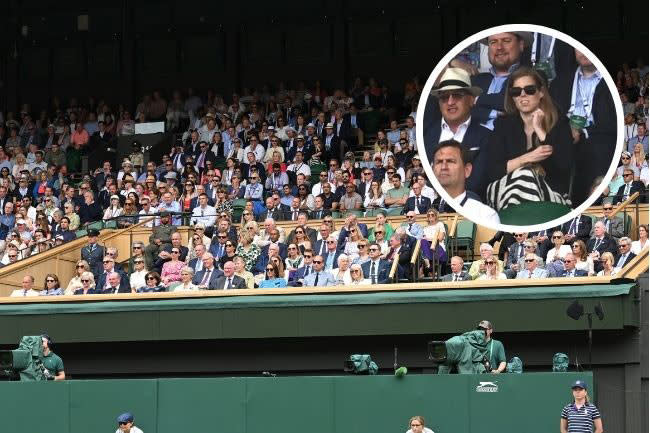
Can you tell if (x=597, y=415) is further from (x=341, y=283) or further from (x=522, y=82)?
(x=341, y=283)

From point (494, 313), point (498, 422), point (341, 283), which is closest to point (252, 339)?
point (341, 283)

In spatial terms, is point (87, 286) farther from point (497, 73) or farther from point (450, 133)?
point (497, 73)

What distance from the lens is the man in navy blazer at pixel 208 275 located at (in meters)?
22.6

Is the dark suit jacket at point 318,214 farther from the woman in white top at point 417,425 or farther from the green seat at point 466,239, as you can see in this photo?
the woman in white top at point 417,425

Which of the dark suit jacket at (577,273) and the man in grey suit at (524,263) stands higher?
the man in grey suit at (524,263)

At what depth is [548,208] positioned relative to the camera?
14.1m

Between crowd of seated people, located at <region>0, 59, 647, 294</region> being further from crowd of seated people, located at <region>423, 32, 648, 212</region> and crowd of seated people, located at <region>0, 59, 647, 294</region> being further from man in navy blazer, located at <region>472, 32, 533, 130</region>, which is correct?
man in navy blazer, located at <region>472, 32, 533, 130</region>

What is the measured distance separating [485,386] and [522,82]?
5280 mm

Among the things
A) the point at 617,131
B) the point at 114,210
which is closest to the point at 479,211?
the point at 617,131

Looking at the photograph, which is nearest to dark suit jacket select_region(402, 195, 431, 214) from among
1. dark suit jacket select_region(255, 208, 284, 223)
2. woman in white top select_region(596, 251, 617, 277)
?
dark suit jacket select_region(255, 208, 284, 223)

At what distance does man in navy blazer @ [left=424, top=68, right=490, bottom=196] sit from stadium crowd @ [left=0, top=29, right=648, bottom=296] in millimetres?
55

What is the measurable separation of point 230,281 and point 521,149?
29.2ft

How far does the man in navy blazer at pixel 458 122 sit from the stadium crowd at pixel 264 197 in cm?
6

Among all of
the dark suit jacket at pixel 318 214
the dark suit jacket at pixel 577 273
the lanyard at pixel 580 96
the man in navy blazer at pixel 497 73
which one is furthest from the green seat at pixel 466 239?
the lanyard at pixel 580 96
